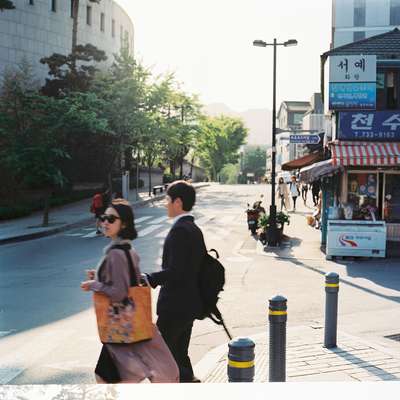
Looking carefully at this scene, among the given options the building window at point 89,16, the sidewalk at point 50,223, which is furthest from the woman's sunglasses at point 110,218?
the building window at point 89,16

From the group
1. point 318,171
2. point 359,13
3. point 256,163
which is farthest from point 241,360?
point 256,163

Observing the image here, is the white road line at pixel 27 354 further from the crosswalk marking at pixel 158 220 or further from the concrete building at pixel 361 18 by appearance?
the concrete building at pixel 361 18

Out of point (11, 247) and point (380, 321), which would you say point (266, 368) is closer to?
point (380, 321)

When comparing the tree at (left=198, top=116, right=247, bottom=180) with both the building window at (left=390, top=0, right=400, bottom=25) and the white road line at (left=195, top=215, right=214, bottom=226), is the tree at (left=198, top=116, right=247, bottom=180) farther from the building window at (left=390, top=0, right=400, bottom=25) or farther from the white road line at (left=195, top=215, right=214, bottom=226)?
the white road line at (left=195, top=215, right=214, bottom=226)

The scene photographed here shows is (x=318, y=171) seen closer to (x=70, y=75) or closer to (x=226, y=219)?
(x=226, y=219)

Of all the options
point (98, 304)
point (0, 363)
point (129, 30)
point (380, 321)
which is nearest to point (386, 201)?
point (380, 321)

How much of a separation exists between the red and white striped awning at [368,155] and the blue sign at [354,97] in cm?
123

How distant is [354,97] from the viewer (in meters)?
18.3

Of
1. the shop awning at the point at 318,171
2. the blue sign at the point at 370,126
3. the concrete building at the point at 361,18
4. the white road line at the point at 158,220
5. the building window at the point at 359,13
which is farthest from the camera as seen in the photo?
the building window at the point at 359,13

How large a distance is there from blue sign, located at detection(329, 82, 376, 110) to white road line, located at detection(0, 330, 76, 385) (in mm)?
12535

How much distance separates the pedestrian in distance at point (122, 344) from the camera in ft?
15.1

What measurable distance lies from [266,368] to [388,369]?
131 cm

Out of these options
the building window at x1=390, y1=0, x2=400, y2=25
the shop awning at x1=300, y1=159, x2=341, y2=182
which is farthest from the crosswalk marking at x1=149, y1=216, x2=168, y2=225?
the building window at x1=390, y1=0, x2=400, y2=25

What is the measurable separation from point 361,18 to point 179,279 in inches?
2509
